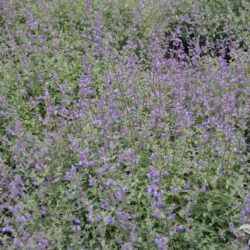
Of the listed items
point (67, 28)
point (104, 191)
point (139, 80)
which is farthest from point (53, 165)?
point (67, 28)

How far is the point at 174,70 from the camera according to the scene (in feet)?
16.3

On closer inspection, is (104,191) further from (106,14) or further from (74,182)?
(106,14)

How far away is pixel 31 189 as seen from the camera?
3.94 meters

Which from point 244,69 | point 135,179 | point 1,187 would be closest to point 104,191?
point 135,179

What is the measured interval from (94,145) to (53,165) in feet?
1.22

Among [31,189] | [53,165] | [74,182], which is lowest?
[31,189]

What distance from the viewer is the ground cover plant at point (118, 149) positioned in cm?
321

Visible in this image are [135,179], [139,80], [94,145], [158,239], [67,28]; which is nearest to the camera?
[158,239]

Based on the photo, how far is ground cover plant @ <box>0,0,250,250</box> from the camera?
127 inches

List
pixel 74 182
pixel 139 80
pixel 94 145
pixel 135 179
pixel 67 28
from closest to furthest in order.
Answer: pixel 74 182 → pixel 135 179 → pixel 94 145 → pixel 139 80 → pixel 67 28

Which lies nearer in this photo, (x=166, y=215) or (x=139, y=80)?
(x=166, y=215)

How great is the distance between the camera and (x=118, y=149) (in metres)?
3.99

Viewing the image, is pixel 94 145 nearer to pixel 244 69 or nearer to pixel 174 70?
pixel 174 70

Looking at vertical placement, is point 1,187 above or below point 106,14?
below
